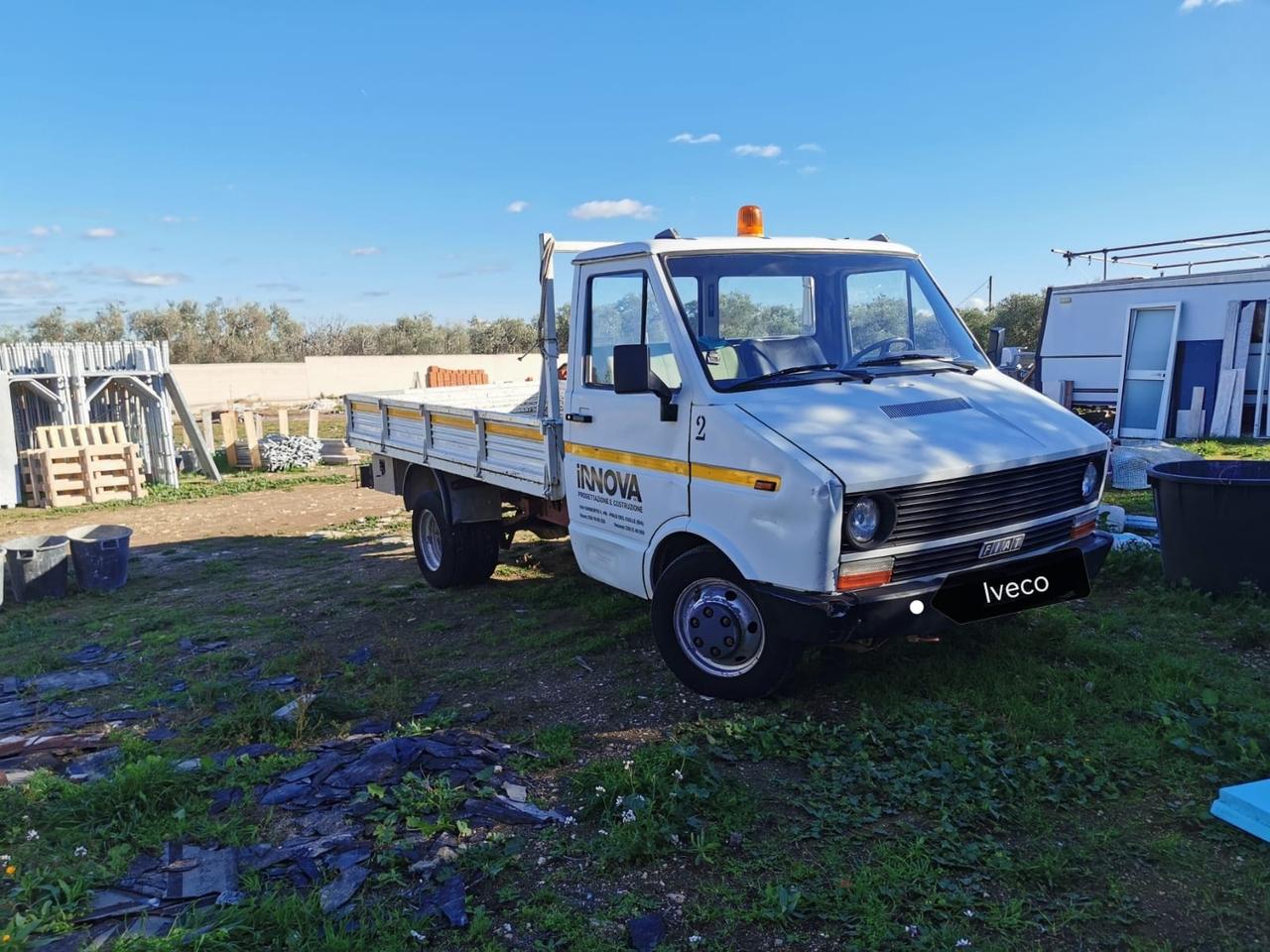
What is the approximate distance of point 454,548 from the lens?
291 inches

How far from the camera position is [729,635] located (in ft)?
14.5

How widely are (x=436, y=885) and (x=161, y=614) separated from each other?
5.45 meters

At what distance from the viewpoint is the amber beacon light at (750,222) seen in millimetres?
5527

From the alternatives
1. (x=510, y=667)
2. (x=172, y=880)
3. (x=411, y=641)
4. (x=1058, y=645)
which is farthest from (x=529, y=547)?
(x=172, y=880)

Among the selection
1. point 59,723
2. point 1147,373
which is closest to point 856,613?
point 59,723

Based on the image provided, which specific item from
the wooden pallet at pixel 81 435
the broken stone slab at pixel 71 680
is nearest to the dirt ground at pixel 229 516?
the wooden pallet at pixel 81 435

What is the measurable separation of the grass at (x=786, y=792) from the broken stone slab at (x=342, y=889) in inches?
2.4

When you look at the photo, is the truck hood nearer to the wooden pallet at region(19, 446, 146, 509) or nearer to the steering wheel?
the steering wheel

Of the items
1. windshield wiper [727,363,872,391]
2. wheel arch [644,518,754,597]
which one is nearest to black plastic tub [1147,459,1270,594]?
windshield wiper [727,363,872,391]

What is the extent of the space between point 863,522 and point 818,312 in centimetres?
180

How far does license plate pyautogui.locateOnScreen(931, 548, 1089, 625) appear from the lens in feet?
13.2

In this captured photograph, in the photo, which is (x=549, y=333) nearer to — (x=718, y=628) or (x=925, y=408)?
(x=718, y=628)

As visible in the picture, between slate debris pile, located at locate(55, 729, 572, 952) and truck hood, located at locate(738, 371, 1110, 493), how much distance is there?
6.41ft

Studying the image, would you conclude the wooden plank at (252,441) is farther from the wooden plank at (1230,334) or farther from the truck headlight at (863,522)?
the wooden plank at (1230,334)
